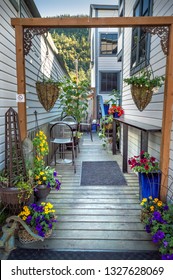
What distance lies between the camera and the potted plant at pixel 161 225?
1717mm

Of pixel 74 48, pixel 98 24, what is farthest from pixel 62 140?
pixel 74 48

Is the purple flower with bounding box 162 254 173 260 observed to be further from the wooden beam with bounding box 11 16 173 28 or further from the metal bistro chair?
the metal bistro chair

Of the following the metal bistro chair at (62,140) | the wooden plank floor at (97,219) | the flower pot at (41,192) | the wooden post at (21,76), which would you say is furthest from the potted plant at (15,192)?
the metal bistro chair at (62,140)

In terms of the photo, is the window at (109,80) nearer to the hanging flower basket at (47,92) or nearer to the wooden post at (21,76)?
the hanging flower basket at (47,92)

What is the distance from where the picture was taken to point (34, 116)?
3609 mm

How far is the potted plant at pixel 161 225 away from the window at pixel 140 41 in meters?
2.20

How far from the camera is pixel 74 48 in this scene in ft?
72.5

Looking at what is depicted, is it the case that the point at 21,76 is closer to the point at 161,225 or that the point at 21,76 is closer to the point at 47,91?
the point at 47,91

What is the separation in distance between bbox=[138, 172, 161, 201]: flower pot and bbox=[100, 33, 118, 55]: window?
10831mm

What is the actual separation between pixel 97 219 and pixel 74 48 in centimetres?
2250

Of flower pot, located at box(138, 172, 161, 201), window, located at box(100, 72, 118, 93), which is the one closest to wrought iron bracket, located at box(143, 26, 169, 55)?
flower pot, located at box(138, 172, 161, 201)
